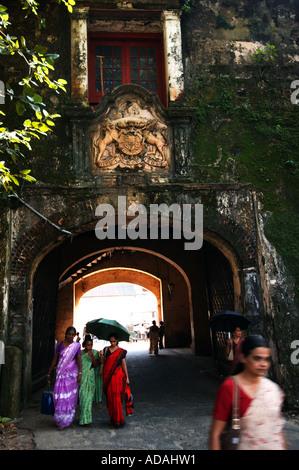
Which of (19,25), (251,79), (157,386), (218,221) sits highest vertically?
Answer: (19,25)

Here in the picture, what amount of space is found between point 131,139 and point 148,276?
11041 mm

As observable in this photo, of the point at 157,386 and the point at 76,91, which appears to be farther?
the point at 157,386

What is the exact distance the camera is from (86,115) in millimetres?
6891

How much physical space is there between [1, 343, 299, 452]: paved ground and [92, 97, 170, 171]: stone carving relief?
408 cm

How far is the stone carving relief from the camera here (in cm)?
693

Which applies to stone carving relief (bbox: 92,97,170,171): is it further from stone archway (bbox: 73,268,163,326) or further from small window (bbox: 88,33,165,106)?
stone archway (bbox: 73,268,163,326)

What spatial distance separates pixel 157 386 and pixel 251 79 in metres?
6.50

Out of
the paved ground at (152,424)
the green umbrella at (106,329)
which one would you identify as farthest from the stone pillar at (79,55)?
the paved ground at (152,424)

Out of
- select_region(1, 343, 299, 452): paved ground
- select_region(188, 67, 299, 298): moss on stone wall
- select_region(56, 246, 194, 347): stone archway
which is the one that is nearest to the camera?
select_region(1, 343, 299, 452): paved ground

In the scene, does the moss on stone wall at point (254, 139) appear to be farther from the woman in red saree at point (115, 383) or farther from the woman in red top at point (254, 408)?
the woman in red top at point (254, 408)

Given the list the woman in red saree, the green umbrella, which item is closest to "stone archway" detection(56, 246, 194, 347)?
the green umbrella

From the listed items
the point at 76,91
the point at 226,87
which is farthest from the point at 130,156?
the point at 226,87
